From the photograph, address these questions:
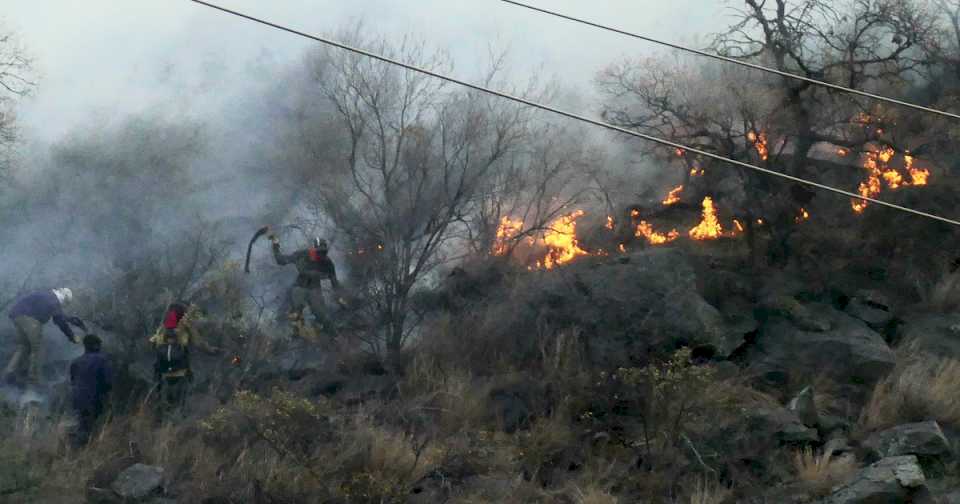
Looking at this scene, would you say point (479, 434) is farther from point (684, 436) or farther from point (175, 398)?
point (175, 398)

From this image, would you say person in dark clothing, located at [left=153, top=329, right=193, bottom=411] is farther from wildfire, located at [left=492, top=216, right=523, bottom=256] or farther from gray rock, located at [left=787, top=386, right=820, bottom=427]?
gray rock, located at [left=787, top=386, right=820, bottom=427]

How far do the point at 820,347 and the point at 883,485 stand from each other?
3194 millimetres

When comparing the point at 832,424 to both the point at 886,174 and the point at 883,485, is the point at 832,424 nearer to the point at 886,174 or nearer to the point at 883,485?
the point at 883,485

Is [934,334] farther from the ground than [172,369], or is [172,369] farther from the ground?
[934,334]

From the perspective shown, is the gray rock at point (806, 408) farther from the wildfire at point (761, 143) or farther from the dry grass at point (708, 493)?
the wildfire at point (761, 143)

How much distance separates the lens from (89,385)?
411 inches

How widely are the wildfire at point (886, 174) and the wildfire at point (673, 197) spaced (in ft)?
8.22

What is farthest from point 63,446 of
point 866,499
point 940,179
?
point 940,179

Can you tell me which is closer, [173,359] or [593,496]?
[593,496]

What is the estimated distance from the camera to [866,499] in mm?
8109

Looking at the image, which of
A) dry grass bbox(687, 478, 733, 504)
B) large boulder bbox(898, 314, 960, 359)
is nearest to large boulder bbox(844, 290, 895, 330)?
large boulder bbox(898, 314, 960, 359)

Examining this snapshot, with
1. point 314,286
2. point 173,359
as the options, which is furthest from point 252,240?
point 173,359

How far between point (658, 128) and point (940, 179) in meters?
3.87

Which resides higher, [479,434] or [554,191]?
[554,191]
